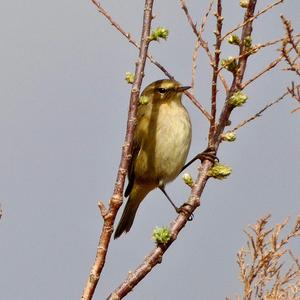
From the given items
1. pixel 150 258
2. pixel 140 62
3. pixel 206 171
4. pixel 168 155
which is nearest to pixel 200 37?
Result: pixel 206 171

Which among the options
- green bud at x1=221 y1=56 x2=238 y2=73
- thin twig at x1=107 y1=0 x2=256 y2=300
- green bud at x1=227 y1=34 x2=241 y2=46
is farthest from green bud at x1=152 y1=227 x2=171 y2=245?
green bud at x1=227 y1=34 x2=241 y2=46

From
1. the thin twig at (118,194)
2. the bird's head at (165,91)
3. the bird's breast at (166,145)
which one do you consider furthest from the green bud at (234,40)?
the bird's head at (165,91)

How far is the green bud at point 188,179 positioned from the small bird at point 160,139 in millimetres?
2500

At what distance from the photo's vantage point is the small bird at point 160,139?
588 centimetres

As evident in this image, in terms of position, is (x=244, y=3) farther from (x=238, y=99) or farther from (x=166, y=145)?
(x=166, y=145)

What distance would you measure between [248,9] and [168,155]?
8.76ft

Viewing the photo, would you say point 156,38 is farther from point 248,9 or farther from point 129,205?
point 129,205

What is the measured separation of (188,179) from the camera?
10.9ft

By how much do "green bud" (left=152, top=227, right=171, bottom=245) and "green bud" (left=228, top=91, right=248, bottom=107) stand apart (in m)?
0.84

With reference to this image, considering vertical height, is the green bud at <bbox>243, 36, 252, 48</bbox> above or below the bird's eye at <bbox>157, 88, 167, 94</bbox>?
below

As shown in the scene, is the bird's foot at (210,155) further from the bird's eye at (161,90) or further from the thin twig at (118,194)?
the bird's eye at (161,90)

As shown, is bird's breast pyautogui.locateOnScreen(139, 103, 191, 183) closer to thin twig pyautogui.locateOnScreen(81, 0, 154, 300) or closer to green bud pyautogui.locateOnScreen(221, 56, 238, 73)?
green bud pyautogui.locateOnScreen(221, 56, 238, 73)

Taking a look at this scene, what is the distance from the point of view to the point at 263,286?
12.7ft

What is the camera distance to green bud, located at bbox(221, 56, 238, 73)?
10.9 ft
